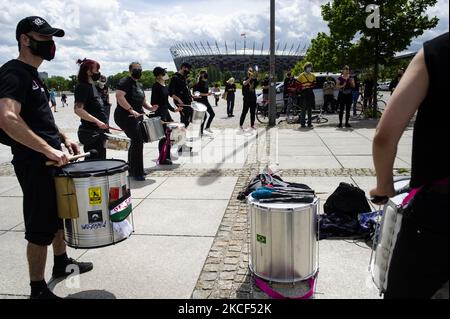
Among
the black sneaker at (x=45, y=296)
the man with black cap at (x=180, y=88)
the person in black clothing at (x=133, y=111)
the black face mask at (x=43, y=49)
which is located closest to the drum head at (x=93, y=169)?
the black face mask at (x=43, y=49)

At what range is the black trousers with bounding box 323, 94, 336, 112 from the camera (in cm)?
1831

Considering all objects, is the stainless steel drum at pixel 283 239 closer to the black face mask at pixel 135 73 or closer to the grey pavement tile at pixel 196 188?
the grey pavement tile at pixel 196 188

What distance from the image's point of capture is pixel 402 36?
13812mm

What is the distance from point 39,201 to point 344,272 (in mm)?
2607

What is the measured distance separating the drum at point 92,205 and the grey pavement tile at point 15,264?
0.84m

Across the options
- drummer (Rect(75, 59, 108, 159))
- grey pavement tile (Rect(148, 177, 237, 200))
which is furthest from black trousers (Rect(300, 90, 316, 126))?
drummer (Rect(75, 59, 108, 159))

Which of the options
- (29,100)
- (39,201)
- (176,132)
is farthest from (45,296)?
(176,132)

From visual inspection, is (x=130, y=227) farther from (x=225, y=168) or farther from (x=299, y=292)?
(x=225, y=168)

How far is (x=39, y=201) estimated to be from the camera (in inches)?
110

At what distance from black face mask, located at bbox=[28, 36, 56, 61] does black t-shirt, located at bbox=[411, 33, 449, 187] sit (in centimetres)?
258

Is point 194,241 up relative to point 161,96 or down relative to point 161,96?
down

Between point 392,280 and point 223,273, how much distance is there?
2.03m

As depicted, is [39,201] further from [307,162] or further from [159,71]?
[307,162]
